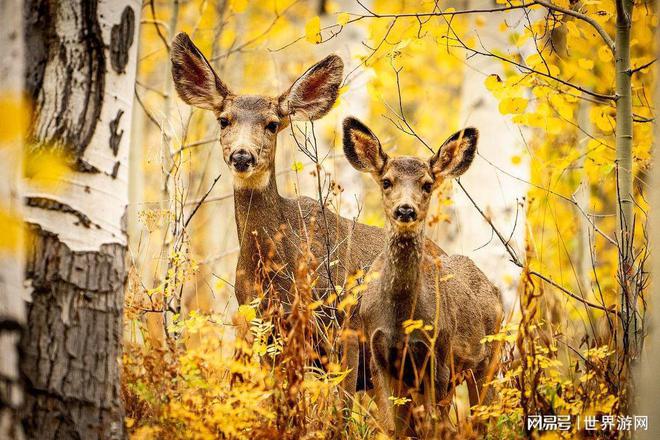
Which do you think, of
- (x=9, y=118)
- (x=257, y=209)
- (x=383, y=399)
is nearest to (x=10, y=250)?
(x=9, y=118)

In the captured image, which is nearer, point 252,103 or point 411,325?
point 411,325

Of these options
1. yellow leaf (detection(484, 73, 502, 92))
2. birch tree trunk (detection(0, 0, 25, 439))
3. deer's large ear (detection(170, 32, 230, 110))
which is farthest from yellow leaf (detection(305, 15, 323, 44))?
birch tree trunk (detection(0, 0, 25, 439))

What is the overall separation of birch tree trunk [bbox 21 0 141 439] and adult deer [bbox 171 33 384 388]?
7.65 ft

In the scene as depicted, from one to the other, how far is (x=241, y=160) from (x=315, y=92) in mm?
1287

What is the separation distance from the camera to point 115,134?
13.2 feet

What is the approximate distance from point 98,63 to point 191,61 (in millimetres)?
3196

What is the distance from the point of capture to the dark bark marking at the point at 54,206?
3770mm

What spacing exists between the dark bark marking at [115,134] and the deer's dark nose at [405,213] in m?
2.40

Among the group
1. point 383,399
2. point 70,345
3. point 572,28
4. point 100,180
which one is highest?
point 572,28

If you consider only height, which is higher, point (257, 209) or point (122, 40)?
point (122, 40)

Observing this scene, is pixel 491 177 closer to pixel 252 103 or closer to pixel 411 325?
pixel 252 103

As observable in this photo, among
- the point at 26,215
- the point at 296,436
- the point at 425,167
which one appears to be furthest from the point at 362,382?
the point at 26,215

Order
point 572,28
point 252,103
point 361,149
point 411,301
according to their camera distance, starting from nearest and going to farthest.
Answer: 1. point 411,301
2. point 572,28
3. point 361,149
4. point 252,103

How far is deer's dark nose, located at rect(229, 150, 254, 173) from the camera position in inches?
253
